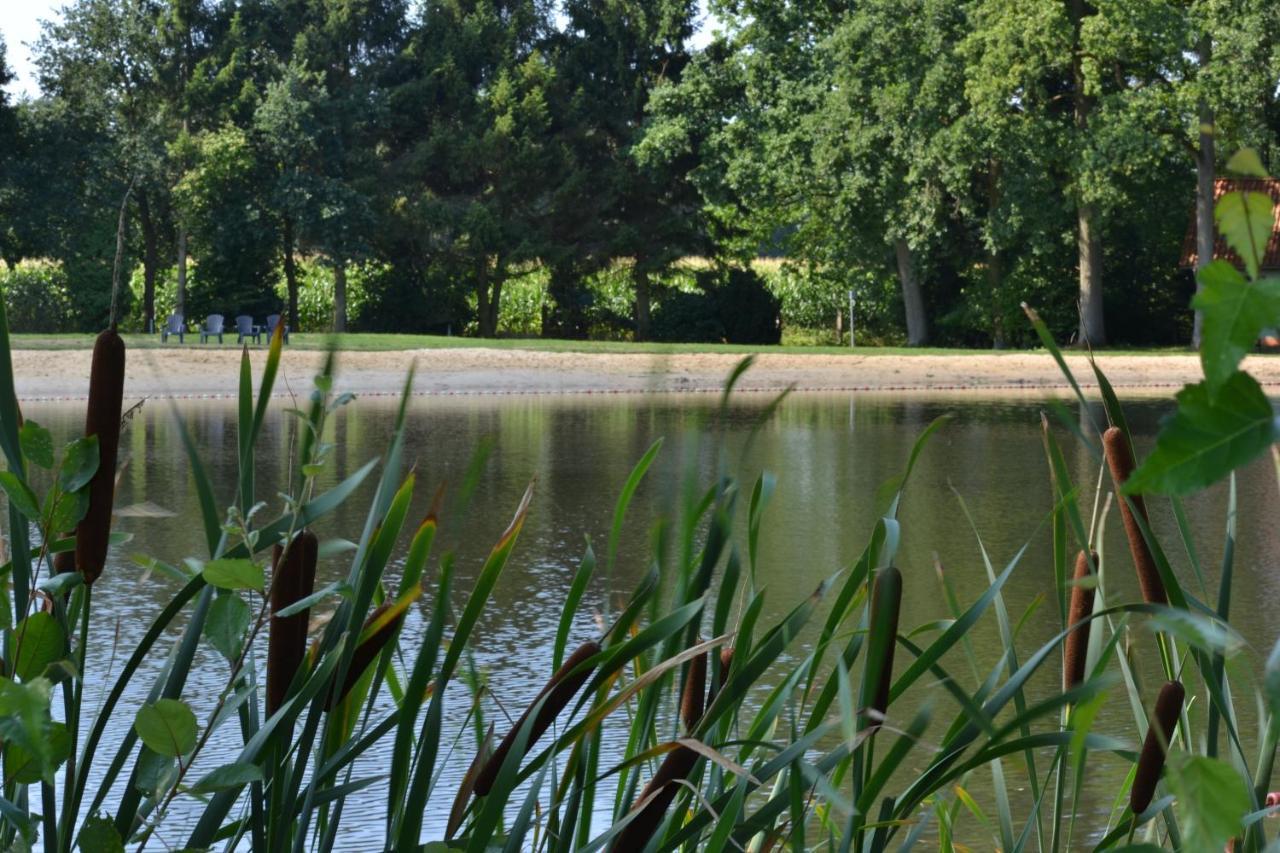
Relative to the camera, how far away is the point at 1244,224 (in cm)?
64

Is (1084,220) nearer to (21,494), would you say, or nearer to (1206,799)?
(21,494)

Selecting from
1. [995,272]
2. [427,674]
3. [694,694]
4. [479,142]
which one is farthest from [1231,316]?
[479,142]

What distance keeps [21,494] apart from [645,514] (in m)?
9.36

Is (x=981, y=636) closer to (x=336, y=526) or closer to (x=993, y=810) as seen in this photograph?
(x=993, y=810)

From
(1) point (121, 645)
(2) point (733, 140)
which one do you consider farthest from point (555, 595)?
(2) point (733, 140)

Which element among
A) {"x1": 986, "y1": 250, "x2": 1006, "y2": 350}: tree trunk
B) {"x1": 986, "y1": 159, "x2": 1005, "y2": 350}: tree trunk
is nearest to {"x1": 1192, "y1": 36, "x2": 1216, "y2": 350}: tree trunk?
{"x1": 986, "y1": 159, "x2": 1005, "y2": 350}: tree trunk

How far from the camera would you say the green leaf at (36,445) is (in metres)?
1.21

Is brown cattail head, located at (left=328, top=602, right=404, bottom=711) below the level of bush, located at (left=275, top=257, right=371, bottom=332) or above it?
below

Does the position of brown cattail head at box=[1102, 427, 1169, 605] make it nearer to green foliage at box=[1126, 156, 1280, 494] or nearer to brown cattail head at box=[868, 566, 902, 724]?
brown cattail head at box=[868, 566, 902, 724]

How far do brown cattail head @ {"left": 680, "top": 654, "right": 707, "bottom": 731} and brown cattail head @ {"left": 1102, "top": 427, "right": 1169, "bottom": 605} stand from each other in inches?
16.5

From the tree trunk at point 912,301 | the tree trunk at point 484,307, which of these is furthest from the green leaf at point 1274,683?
the tree trunk at point 484,307

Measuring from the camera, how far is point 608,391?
2553 cm

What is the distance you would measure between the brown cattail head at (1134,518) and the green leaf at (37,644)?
2.41 feet

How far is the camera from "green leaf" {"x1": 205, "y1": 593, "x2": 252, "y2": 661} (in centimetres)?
119
